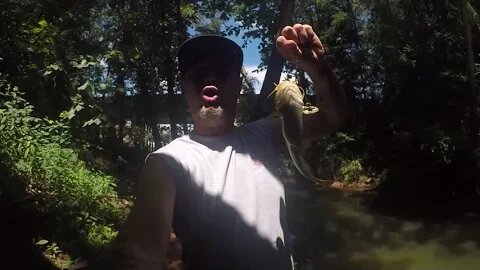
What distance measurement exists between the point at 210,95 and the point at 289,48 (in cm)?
32

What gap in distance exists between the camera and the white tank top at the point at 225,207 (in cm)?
153

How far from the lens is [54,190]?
6637 mm

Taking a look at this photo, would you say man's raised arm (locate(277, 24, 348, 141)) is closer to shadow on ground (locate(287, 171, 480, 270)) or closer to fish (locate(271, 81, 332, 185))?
fish (locate(271, 81, 332, 185))

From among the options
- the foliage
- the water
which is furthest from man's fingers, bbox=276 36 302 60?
the water

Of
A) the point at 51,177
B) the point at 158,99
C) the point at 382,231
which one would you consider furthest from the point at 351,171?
the point at 51,177

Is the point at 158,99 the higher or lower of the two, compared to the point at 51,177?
higher

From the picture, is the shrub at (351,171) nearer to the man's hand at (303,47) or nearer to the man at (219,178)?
the man at (219,178)

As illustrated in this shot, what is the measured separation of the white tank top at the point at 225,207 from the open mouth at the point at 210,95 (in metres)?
0.12

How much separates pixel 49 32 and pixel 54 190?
3.88m

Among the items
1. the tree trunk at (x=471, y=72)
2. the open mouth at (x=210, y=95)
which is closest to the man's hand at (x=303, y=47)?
the open mouth at (x=210, y=95)

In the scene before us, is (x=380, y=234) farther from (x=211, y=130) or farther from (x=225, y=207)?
(x=225, y=207)

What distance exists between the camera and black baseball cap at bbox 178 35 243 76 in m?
1.77

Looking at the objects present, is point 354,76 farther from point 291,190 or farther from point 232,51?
point 232,51

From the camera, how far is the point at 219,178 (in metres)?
1.60
